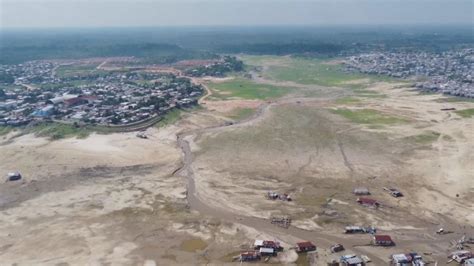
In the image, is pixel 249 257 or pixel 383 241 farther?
pixel 383 241

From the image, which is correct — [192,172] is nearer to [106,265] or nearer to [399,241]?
[106,265]

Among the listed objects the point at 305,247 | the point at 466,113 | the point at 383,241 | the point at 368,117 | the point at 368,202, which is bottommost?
the point at 305,247

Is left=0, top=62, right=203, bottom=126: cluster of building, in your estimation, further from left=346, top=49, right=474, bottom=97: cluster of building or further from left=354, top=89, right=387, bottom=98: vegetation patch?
left=346, top=49, right=474, bottom=97: cluster of building

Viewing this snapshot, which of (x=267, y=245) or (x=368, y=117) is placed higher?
(x=368, y=117)

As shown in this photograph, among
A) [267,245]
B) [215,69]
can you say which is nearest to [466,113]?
[267,245]

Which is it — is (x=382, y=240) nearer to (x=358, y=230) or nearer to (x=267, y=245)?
(x=358, y=230)

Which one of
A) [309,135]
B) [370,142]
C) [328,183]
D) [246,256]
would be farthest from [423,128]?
[246,256]

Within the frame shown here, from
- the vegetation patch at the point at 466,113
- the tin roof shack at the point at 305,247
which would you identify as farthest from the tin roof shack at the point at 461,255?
the vegetation patch at the point at 466,113
